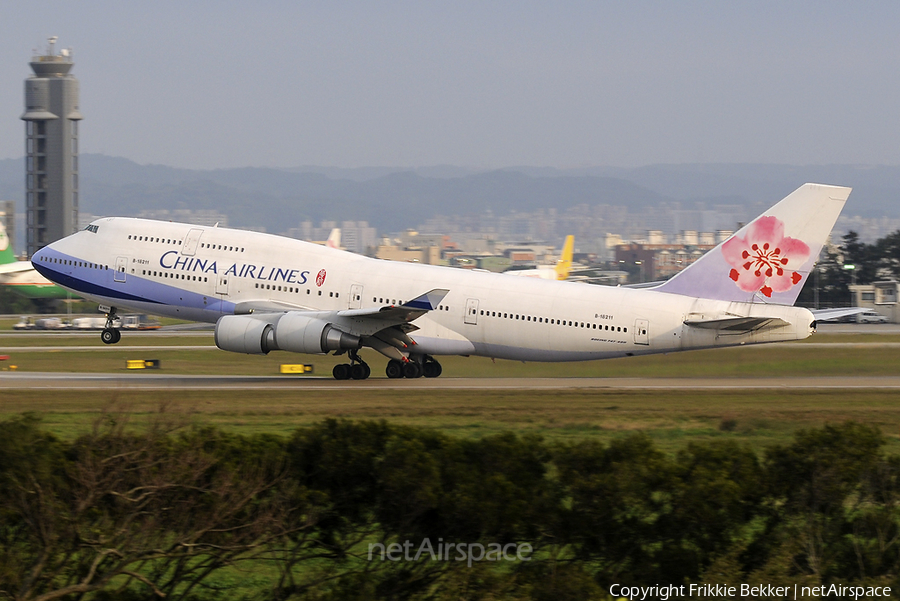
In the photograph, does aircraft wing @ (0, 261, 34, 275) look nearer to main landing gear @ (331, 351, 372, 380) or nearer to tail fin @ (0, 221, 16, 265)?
tail fin @ (0, 221, 16, 265)

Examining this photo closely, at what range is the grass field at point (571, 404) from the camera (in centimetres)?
2603

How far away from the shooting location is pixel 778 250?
35.8 m

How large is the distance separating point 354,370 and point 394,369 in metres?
1.54

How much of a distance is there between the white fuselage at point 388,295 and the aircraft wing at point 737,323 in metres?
0.18

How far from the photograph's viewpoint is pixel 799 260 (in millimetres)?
35594

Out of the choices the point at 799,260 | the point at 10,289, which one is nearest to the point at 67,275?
the point at 799,260

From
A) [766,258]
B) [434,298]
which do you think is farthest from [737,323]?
[434,298]

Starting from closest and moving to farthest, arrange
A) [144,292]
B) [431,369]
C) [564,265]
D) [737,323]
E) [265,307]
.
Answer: [737,323] < [265,307] < [431,369] < [144,292] < [564,265]

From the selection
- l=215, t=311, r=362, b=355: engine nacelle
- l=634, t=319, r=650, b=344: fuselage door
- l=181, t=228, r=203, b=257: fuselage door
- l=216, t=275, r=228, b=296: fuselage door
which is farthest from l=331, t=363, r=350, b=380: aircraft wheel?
l=634, t=319, r=650, b=344: fuselage door

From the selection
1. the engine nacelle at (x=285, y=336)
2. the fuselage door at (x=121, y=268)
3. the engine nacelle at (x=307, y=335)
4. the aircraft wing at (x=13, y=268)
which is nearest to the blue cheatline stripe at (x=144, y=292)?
the fuselage door at (x=121, y=268)

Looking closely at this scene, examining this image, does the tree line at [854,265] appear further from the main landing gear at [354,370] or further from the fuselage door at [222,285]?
the fuselage door at [222,285]

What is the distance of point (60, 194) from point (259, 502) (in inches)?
5946

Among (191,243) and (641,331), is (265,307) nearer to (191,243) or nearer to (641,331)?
(191,243)

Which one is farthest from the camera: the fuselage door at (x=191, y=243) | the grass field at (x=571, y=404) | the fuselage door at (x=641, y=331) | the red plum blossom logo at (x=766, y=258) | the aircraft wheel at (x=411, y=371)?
the fuselage door at (x=191, y=243)
